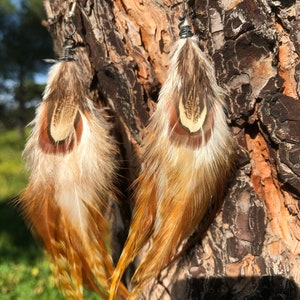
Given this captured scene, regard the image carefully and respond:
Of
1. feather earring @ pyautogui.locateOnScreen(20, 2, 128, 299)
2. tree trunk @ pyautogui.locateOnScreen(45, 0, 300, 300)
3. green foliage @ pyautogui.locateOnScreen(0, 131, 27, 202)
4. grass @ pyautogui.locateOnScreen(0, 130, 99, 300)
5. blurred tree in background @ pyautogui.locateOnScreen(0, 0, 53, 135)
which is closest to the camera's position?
tree trunk @ pyautogui.locateOnScreen(45, 0, 300, 300)

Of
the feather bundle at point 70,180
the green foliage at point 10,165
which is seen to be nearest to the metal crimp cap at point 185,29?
the feather bundle at point 70,180

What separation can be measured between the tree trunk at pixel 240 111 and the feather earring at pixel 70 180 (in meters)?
0.12

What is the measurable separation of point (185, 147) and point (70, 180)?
354 mm

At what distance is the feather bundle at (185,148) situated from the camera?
3.80 feet

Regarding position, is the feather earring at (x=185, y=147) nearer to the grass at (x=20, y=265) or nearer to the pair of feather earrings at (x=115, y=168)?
the pair of feather earrings at (x=115, y=168)

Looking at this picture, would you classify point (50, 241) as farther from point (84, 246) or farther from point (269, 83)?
point (269, 83)

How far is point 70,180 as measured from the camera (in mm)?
1273

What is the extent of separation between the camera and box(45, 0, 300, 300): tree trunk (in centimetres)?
115

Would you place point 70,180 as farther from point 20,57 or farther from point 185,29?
point 20,57

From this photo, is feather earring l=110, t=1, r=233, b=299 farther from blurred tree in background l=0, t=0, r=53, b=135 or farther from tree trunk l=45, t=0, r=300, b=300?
blurred tree in background l=0, t=0, r=53, b=135

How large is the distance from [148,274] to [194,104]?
50 centimetres

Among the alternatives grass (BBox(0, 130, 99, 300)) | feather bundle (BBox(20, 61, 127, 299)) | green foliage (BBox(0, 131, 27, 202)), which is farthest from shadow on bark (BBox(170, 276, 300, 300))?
green foliage (BBox(0, 131, 27, 202))

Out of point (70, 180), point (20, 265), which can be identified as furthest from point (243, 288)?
point (20, 265)

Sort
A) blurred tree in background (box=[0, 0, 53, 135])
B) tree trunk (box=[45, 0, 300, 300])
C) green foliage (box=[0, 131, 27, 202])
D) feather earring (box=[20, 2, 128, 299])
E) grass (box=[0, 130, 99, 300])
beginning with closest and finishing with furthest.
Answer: tree trunk (box=[45, 0, 300, 300])
feather earring (box=[20, 2, 128, 299])
grass (box=[0, 130, 99, 300])
green foliage (box=[0, 131, 27, 202])
blurred tree in background (box=[0, 0, 53, 135])
